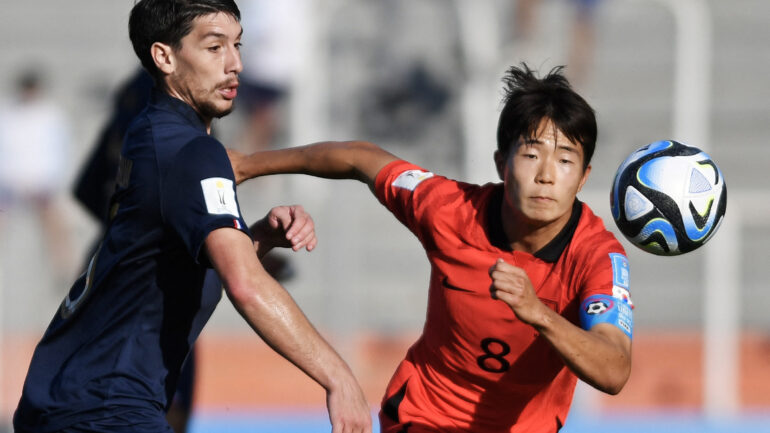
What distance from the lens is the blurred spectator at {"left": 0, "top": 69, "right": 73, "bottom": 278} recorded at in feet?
31.4

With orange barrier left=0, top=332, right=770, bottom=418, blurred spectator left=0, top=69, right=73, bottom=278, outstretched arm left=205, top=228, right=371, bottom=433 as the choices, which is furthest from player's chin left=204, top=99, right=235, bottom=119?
blurred spectator left=0, top=69, right=73, bottom=278

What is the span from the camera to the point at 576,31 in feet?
37.0

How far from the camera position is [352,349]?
30.0 feet

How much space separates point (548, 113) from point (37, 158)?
7477 mm

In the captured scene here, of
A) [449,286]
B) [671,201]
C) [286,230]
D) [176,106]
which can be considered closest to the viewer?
[176,106]

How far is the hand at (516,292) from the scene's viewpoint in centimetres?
343

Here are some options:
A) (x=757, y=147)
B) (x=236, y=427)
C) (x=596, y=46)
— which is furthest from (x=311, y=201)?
(x=757, y=147)

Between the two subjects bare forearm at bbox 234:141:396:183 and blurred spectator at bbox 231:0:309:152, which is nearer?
bare forearm at bbox 234:141:396:183

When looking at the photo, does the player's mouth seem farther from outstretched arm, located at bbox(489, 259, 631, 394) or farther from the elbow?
the elbow

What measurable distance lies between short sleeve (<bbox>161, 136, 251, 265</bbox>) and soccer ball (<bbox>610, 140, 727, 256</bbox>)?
1.66m

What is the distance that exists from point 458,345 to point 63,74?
8.87m

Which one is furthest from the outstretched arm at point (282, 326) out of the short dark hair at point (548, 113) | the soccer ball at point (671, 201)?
the soccer ball at point (671, 201)

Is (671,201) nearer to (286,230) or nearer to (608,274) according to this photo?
(608,274)

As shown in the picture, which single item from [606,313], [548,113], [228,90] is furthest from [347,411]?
[548,113]
